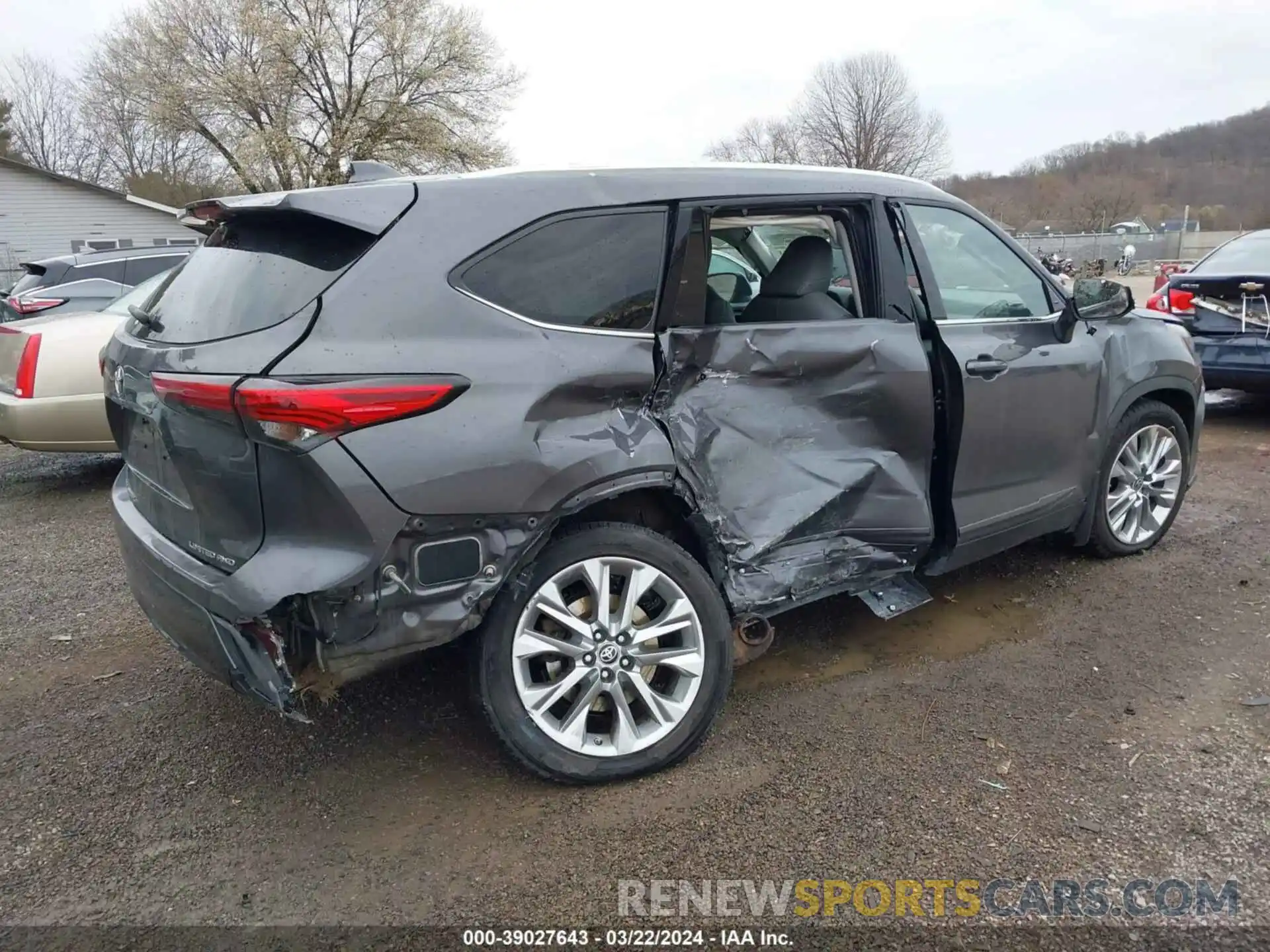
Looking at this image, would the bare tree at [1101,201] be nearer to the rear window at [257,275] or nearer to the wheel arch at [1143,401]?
the wheel arch at [1143,401]

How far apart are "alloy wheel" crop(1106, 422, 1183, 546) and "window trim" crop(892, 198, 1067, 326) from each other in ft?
2.89

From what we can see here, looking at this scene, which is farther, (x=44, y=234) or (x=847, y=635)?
(x=44, y=234)

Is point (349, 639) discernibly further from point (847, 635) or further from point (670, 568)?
point (847, 635)

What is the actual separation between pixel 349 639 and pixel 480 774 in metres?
0.74

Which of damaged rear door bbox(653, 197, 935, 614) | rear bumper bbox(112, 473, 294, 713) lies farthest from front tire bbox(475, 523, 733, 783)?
rear bumper bbox(112, 473, 294, 713)

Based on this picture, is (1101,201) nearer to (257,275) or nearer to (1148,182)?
(1148,182)

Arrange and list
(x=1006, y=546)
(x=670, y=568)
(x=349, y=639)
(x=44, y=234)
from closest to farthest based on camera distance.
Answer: (x=349, y=639) → (x=670, y=568) → (x=1006, y=546) → (x=44, y=234)

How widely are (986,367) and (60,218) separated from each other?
34.1 m

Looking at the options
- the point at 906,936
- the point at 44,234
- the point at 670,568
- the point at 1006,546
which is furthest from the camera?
the point at 44,234

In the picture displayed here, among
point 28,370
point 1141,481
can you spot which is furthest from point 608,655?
point 28,370

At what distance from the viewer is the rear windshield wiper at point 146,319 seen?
2.88 m

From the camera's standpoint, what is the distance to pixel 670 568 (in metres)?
2.82

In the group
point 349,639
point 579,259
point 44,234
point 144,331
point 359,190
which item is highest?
point 44,234

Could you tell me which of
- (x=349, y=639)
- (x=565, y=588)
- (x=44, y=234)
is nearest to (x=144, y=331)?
(x=349, y=639)
